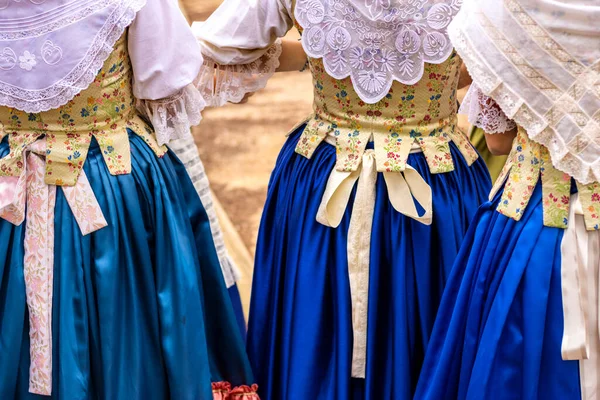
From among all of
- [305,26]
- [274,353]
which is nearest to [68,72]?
[305,26]

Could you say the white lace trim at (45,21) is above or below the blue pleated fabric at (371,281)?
above

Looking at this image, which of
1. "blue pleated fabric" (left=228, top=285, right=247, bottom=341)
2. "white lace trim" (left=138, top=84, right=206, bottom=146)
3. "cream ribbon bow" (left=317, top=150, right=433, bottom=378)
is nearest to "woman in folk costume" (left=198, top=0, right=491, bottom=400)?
"cream ribbon bow" (left=317, top=150, right=433, bottom=378)

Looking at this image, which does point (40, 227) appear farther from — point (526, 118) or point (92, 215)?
point (526, 118)

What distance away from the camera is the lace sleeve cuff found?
5.39ft

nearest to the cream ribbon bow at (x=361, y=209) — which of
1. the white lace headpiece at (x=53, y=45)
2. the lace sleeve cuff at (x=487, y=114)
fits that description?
the lace sleeve cuff at (x=487, y=114)

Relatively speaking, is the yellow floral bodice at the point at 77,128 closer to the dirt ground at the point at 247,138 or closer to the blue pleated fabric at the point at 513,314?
the blue pleated fabric at the point at 513,314

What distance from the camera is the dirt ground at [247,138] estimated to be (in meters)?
3.89

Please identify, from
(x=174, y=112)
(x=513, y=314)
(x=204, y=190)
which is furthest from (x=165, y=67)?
(x=513, y=314)

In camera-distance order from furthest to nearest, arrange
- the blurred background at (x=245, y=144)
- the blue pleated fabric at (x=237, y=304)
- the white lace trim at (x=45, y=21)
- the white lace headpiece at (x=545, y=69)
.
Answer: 1. the blurred background at (x=245, y=144)
2. the blue pleated fabric at (x=237, y=304)
3. the white lace trim at (x=45, y=21)
4. the white lace headpiece at (x=545, y=69)

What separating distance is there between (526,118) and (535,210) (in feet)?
0.57

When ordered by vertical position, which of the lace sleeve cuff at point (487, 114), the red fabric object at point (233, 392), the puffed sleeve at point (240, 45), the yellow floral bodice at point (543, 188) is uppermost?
the puffed sleeve at point (240, 45)

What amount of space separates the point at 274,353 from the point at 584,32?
1052mm

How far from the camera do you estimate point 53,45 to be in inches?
70.4

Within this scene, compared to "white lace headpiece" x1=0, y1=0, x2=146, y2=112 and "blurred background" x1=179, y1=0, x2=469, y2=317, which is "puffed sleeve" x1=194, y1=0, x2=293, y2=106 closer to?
"white lace headpiece" x1=0, y1=0, x2=146, y2=112
